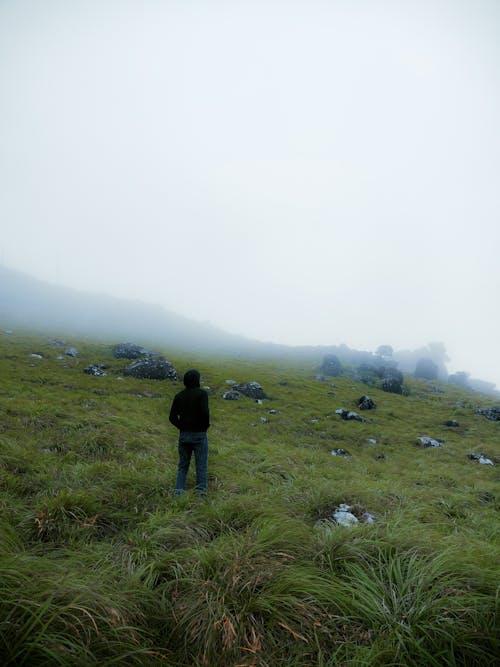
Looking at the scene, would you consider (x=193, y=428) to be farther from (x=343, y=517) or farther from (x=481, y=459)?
(x=481, y=459)

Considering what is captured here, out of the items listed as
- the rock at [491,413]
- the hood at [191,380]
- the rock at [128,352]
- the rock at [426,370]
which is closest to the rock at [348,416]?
the rock at [491,413]

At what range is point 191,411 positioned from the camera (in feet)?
22.7

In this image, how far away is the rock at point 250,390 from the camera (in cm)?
2635

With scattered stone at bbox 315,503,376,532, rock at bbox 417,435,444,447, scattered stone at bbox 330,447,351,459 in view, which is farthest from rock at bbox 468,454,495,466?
scattered stone at bbox 315,503,376,532

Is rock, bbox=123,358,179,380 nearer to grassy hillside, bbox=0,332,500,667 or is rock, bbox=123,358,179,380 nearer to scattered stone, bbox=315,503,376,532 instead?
grassy hillside, bbox=0,332,500,667

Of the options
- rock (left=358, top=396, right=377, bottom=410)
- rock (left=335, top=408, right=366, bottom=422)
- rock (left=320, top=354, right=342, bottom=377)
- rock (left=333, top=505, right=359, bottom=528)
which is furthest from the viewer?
rock (left=320, top=354, right=342, bottom=377)

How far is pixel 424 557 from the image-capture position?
3951mm

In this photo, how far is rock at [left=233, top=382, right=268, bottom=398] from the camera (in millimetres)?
26345

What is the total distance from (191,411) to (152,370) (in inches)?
868

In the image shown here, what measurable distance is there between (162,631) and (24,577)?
1509mm

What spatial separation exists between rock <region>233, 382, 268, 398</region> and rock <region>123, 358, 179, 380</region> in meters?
6.16

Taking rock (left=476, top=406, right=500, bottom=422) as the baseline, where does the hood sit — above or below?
above

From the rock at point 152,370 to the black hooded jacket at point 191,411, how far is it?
21.2 meters

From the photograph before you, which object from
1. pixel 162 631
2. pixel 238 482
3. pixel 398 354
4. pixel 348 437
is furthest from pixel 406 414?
pixel 398 354
